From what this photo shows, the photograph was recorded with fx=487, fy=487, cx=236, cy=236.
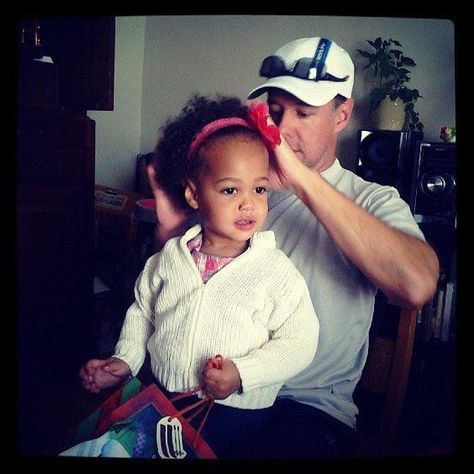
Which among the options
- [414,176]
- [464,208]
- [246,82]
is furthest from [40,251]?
[464,208]

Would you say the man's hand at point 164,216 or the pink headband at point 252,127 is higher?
the pink headband at point 252,127

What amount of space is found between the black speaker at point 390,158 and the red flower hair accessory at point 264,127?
0.17 m

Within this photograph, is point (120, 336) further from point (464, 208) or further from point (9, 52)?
point (464, 208)

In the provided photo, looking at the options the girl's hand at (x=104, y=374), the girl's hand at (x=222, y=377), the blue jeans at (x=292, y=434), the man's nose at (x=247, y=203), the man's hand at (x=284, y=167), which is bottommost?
the blue jeans at (x=292, y=434)

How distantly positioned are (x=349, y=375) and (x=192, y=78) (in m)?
0.58

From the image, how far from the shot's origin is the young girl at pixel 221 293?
30.1 inches

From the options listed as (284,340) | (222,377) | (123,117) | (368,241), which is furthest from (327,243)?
(123,117)

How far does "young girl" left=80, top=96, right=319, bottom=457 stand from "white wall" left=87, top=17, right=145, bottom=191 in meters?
0.08

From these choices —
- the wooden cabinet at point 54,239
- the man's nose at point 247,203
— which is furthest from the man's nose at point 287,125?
the wooden cabinet at point 54,239

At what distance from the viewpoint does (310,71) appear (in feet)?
2.64

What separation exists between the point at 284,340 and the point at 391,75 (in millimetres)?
488

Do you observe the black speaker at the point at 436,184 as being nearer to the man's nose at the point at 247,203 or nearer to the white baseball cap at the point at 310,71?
the white baseball cap at the point at 310,71

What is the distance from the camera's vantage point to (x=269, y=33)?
2.78 ft

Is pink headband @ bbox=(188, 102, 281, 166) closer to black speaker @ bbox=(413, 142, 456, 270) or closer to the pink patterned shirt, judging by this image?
the pink patterned shirt
